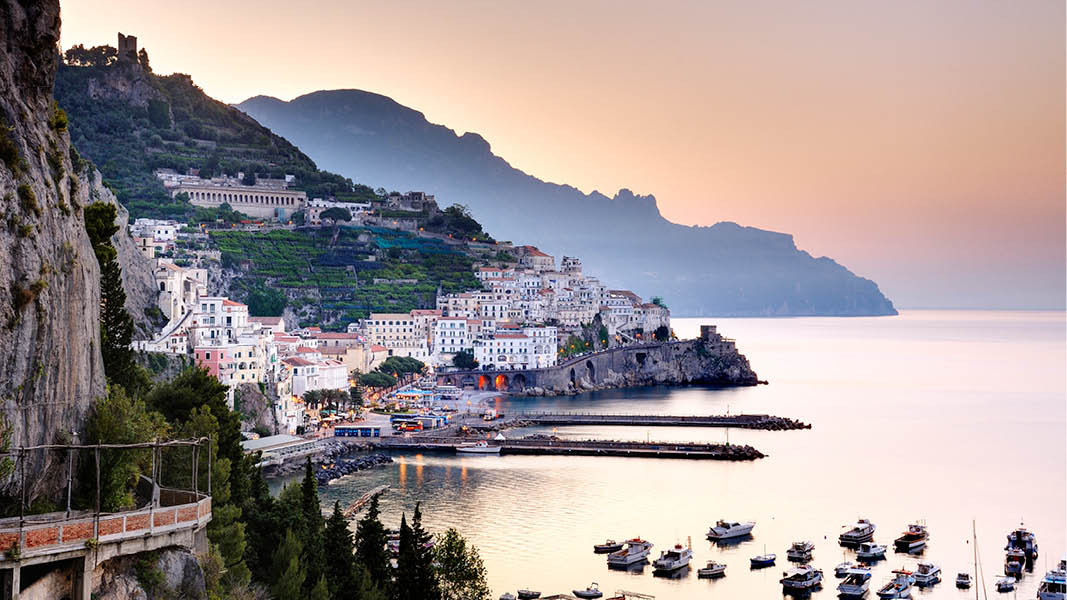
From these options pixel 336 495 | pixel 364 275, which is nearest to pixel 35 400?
pixel 336 495

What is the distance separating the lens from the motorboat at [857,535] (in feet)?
113

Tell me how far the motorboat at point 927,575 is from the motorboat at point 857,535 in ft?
11.1

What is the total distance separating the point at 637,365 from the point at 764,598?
6442 centimetres

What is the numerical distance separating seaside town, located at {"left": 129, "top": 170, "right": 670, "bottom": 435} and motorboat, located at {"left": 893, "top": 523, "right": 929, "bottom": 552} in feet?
85.8

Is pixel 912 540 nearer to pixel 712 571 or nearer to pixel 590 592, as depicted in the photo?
pixel 712 571

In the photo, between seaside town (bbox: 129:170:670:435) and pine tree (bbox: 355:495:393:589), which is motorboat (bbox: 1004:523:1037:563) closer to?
pine tree (bbox: 355:495:393:589)

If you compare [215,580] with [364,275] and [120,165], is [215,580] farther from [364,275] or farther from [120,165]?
[120,165]

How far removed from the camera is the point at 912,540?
34.6 meters

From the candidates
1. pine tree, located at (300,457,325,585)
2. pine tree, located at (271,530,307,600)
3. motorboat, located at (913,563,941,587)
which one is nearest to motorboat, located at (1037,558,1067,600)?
motorboat, located at (913,563,941,587)

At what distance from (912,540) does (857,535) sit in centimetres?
169

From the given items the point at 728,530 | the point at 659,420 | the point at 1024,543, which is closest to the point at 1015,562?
the point at 1024,543

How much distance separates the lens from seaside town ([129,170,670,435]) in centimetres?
4744

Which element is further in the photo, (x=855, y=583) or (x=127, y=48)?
(x=127, y=48)

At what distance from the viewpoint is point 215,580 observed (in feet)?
45.0
